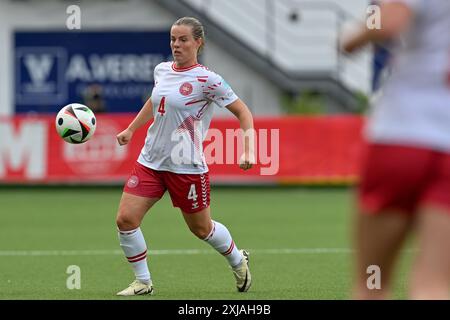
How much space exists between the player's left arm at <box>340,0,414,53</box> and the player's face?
4.55 m

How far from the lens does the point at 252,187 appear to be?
24484 millimetres

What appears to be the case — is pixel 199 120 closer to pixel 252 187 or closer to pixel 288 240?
pixel 288 240

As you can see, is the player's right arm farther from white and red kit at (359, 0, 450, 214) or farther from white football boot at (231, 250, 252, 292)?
white and red kit at (359, 0, 450, 214)

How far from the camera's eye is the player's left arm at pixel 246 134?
841 centimetres

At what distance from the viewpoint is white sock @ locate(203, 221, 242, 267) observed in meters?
9.23

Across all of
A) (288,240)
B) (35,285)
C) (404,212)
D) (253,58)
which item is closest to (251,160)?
(35,285)

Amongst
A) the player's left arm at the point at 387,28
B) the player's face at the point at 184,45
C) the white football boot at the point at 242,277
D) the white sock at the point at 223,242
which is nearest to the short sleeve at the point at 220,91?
the player's face at the point at 184,45

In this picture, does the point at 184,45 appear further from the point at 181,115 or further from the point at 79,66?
the point at 79,66

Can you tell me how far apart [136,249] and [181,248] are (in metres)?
4.28

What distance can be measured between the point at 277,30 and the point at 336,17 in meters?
1.46

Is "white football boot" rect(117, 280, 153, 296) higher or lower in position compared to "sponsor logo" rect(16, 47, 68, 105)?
lower

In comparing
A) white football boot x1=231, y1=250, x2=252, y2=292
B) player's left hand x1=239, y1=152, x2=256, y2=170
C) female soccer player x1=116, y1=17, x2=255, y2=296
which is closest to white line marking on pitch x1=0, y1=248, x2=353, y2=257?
white football boot x1=231, y1=250, x2=252, y2=292

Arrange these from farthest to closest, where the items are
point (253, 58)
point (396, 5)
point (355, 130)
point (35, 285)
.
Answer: point (253, 58)
point (355, 130)
point (35, 285)
point (396, 5)

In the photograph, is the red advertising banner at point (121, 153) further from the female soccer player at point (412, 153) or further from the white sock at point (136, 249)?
the female soccer player at point (412, 153)
